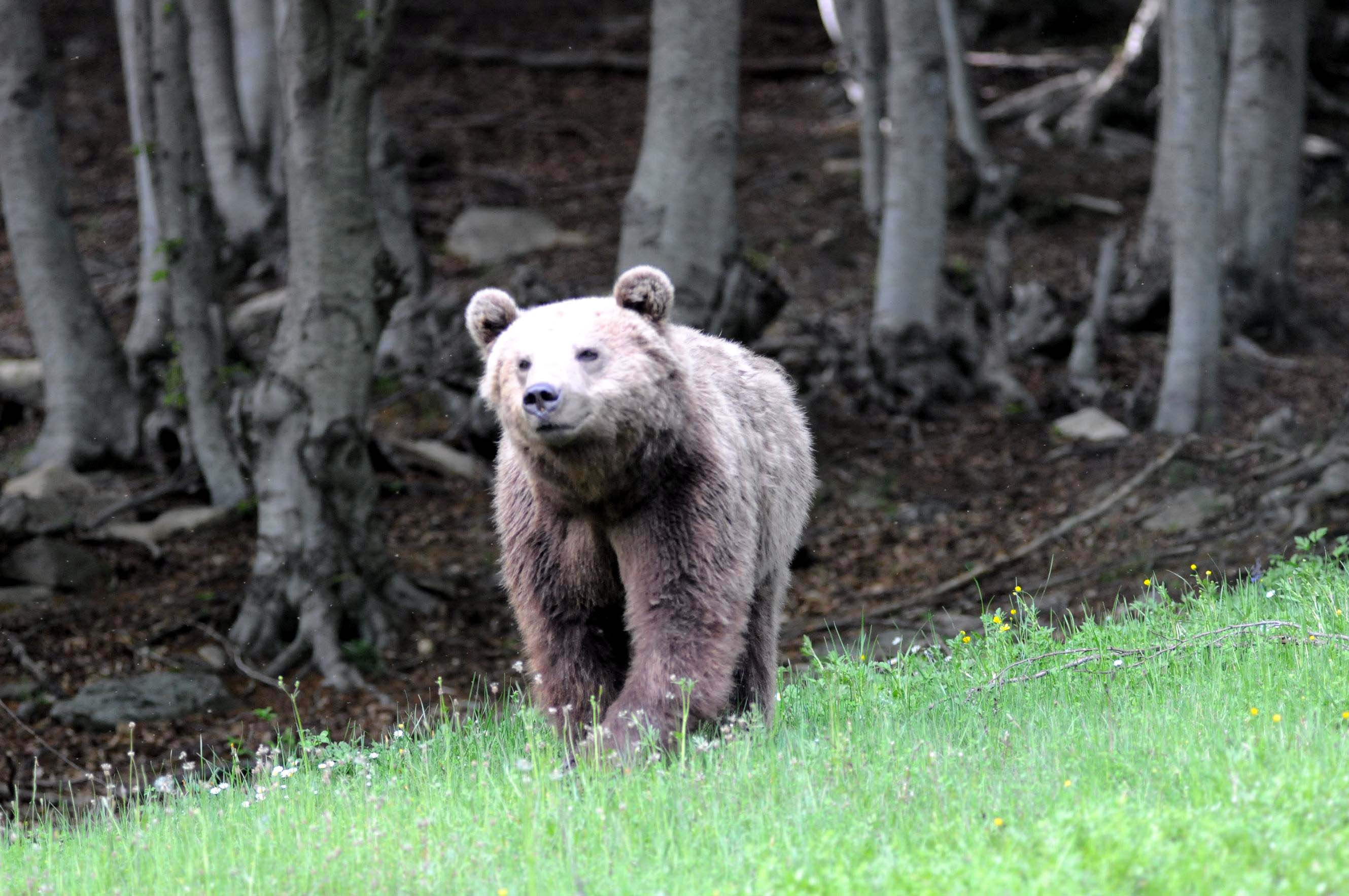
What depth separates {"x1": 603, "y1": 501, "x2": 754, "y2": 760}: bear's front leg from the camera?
5758 millimetres

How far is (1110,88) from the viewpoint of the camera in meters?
22.5

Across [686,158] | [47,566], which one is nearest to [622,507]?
[686,158]

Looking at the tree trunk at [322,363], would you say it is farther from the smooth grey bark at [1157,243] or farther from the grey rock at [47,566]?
the smooth grey bark at [1157,243]

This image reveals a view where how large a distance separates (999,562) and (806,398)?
3630mm

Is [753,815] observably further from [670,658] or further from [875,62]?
[875,62]

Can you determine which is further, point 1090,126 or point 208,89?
point 1090,126

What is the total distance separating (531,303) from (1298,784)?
29.6 ft

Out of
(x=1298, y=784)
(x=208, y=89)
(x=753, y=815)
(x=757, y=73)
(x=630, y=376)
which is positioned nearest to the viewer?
(x=1298, y=784)

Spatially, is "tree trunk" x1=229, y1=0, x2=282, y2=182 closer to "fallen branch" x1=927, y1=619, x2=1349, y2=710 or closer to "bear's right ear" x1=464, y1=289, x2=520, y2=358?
"bear's right ear" x1=464, y1=289, x2=520, y2=358

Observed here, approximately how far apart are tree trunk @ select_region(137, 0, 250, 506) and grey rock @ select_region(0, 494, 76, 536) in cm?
120

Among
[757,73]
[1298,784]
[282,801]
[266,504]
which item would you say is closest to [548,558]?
[282,801]

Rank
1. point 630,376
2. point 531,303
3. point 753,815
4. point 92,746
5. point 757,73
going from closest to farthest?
point 753,815 < point 630,376 < point 92,746 < point 531,303 < point 757,73

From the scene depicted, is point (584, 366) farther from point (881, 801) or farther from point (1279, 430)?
point (1279, 430)

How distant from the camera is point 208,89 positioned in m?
16.1
